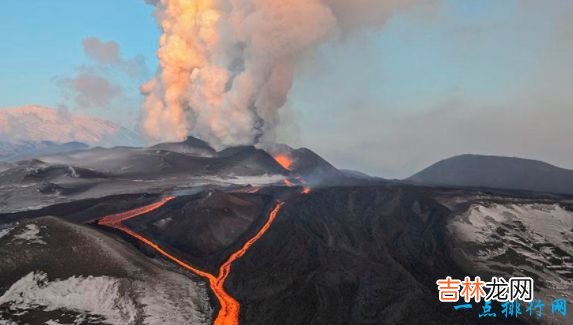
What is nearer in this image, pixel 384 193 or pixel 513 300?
pixel 513 300

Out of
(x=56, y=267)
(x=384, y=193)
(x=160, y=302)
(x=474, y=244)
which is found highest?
(x=384, y=193)

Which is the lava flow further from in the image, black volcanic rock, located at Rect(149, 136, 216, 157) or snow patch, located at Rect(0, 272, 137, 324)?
black volcanic rock, located at Rect(149, 136, 216, 157)

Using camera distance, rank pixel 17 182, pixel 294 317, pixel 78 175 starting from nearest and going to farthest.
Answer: pixel 294 317 → pixel 17 182 → pixel 78 175

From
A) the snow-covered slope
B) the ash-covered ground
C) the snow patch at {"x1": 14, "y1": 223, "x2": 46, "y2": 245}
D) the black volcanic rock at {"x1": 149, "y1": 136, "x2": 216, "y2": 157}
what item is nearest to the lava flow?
the ash-covered ground

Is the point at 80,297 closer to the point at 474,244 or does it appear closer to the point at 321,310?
the point at 321,310

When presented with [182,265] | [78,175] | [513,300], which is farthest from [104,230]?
[78,175]

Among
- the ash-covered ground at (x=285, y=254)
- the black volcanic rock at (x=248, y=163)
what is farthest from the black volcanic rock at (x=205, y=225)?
the black volcanic rock at (x=248, y=163)

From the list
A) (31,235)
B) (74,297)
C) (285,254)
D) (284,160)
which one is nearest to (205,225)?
(285,254)
